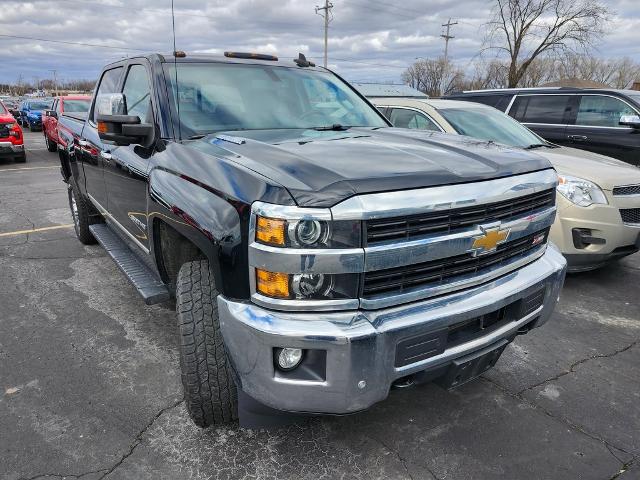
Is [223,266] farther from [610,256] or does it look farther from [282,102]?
[610,256]

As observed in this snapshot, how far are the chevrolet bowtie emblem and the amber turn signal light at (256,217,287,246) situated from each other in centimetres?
85

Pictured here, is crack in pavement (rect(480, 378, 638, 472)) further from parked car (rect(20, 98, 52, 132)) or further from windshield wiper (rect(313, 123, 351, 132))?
parked car (rect(20, 98, 52, 132))

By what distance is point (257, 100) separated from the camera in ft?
10.5

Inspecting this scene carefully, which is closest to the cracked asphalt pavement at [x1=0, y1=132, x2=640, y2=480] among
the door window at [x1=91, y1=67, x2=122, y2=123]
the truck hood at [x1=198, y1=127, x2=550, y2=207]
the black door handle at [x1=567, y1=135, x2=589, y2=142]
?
the truck hood at [x1=198, y1=127, x2=550, y2=207]

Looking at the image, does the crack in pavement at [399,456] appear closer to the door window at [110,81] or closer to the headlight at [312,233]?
the headlight at [312,233]

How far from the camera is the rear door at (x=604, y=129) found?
7.07 meters

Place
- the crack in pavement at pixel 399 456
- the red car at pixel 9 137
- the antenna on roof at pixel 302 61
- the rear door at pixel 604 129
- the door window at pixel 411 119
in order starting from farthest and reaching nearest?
the red car at pixel 9 137
the rear door at pixel 604 129
the door window at pixel 411 119
the antenna on roof at pixel 302 61
the crack in pavement at pixel 399 456

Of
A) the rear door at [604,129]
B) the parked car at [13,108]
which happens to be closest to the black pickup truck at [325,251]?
the rear door at [604,129]

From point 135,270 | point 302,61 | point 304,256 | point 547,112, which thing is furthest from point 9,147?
point 304,256

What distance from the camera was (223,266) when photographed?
6.47ft

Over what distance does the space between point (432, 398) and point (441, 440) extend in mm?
374

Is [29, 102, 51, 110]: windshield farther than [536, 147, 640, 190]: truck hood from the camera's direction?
Yes

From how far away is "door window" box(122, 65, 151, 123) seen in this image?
10.3ft

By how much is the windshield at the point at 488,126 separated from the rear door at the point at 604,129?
2.21 m
